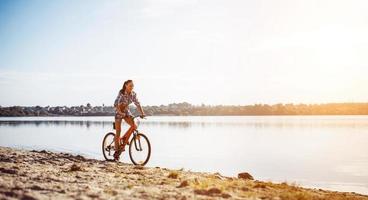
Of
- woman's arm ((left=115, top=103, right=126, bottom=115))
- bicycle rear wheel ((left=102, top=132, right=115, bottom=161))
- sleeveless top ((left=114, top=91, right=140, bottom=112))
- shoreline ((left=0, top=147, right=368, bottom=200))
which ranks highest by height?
sleeveless top ((left=114, top=91, right=140, bottom=112))

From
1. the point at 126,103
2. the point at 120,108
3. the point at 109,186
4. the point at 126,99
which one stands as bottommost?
the point at 109,186

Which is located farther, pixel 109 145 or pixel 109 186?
pixel 109 145

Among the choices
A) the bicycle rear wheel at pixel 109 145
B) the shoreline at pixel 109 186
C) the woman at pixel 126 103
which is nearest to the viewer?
the shoreline at pixel 109 186

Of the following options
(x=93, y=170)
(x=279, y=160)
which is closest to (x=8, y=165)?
(x=93, y=170)

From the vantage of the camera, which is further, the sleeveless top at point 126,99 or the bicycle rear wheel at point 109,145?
the bicycle rear wheel at point 109,145

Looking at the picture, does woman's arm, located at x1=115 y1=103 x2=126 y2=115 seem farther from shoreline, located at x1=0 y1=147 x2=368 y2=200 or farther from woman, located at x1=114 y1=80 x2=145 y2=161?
shoreline, located at x1=0 y1=147 x2=368 y2=200

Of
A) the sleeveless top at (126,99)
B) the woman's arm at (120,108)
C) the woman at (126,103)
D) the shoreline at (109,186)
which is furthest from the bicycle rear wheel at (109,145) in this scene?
the shoreline at (109,186)

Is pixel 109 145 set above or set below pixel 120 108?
below

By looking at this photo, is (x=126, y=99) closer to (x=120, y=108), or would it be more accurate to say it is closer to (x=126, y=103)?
(x=126, y=103)

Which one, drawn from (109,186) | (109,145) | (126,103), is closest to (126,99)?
(126,103)

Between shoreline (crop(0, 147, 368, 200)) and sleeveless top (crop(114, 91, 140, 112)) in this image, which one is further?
sleeveless top (crop(114, 91, 140, 112))

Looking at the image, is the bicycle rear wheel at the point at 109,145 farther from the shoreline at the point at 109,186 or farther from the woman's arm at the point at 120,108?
the shoreline at the point at 109,186

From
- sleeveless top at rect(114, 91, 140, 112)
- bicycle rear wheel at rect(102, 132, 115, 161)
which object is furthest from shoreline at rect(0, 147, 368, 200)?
bicycle rear wheel at rect(102, 132, 115, 161)

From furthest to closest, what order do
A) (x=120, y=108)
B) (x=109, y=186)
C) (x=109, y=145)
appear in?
(x=109, y=145) < (x=120, y=108) < (x=109, y=186)
